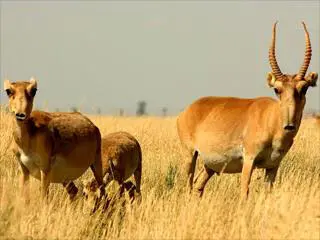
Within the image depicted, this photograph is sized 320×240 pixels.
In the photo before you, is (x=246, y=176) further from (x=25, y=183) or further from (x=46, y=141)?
(x=25, y=183)

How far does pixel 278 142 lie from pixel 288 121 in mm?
733

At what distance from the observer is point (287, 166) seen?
14867 millimetres

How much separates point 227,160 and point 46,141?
3039 mm

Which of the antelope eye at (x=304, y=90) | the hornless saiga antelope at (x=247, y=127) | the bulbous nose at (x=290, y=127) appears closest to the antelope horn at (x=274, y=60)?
the hornless saiga antelope at (x=247, y=127)

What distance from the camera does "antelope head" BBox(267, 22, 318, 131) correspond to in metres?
10.1

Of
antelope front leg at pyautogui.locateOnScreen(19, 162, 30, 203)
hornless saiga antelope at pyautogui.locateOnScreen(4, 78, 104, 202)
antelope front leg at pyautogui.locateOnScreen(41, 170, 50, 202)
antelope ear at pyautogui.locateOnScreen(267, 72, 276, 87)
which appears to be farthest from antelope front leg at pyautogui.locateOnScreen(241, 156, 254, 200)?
antelope front leg at pyautogui.locateOnScreen(19, 162, 30, 203)

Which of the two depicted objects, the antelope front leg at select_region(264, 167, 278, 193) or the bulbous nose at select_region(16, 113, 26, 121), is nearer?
the bulbous nose at select_region(16, 113, 26, 121)

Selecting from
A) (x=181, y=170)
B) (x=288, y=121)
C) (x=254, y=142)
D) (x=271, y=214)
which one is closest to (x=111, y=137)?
(x=181, y=170)

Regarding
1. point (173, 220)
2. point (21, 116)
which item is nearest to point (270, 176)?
point (173, 220)

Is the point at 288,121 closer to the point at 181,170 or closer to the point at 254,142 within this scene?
the point at 254,142

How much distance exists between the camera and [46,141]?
10094 millimetres

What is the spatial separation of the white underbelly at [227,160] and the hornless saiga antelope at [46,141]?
6.17ft

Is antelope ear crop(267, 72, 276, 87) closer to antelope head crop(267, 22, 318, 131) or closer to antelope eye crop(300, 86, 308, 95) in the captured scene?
antelope head crop(267, 22, 318, 131)

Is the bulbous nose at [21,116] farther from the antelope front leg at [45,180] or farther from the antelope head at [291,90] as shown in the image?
the antelope head at [291,90]
